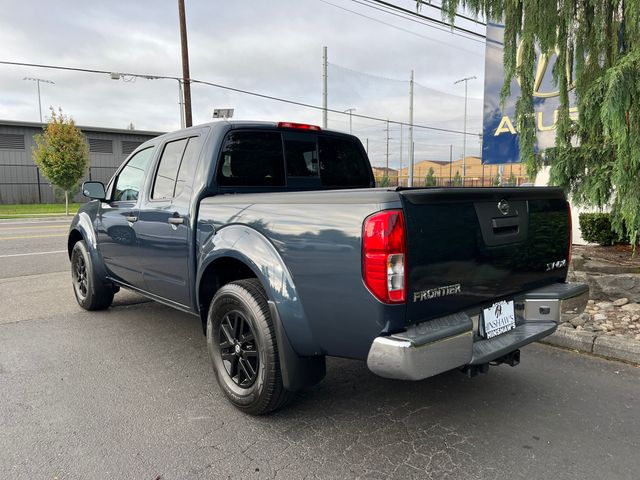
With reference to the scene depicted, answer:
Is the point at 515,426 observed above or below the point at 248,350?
below

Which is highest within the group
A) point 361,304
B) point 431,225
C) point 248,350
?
point 431,225

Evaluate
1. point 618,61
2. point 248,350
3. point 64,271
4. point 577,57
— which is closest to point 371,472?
point 248,350

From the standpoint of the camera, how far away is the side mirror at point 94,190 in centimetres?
488

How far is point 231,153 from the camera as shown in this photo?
374 cm

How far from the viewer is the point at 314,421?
3051 mm

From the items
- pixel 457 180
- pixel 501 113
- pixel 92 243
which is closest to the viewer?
pixel 92 243

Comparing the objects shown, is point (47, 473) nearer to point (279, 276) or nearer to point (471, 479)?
point (279, 276)

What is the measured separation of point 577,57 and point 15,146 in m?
37.3

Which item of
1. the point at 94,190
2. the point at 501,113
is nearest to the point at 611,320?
the point at 94,190

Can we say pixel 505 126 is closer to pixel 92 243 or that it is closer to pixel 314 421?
pixel 92 243

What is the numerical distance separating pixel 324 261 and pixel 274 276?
0.41m

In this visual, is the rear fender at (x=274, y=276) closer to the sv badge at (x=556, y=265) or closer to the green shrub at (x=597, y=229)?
the sv badge at (x=556, y=265)

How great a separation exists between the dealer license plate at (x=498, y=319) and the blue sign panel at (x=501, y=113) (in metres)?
7.15

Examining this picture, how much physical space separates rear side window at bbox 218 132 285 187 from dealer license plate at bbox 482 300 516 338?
202 centimetres
